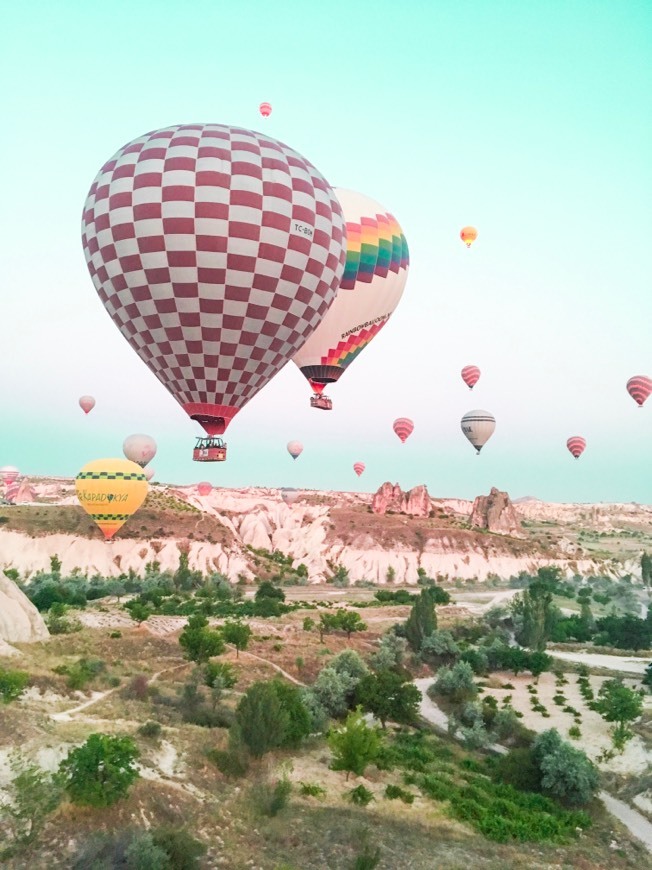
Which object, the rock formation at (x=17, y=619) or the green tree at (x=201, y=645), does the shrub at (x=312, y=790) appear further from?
the rock formation at (x=17, y=619)

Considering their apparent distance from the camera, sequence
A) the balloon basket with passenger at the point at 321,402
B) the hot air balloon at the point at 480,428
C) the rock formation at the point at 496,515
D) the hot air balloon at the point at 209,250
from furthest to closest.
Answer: the rock formation at the point at 496,515, the hot air balloon at the point at 480,428, the balloon basket with passenger at the point at 321,402, the hot air balloon at the point at 209,250

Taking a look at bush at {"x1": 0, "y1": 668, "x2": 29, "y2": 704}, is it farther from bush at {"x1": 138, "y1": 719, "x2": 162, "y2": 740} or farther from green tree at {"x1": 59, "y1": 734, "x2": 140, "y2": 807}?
green tree at {"x1": 59, "y1": 734, "x2": 140, "y2": 807}

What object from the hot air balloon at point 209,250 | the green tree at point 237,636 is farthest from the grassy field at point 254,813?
the hot air balloon at point 209,250

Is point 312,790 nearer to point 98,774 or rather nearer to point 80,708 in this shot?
point 98,774

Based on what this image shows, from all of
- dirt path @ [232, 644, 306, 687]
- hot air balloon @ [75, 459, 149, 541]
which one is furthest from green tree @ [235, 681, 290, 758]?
hot air balloon @ [75, 459, 149, 541]

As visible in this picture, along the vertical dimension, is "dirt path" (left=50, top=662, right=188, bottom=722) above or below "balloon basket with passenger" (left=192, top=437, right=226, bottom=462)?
below

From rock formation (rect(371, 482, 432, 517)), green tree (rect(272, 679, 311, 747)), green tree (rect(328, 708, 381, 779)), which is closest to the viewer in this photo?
green tree (rect(328, 708, 381, 779))
